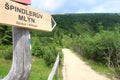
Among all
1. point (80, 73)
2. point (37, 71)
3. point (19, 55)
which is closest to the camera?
point (19, 55)

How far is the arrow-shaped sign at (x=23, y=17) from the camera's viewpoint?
3.08 metres

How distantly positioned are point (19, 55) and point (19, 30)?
284 millimetres

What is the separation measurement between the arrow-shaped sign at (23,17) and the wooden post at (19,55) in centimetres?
11

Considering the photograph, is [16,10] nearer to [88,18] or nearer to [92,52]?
[92,52]

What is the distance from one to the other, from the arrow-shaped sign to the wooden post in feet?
0.34

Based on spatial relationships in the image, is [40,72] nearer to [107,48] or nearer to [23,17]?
[107,48]

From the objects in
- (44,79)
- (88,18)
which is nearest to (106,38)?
(44,79)

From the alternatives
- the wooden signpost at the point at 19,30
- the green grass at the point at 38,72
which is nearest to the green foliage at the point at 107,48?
the green grass at the point at 38,72

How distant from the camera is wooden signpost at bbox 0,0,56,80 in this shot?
3133 mm

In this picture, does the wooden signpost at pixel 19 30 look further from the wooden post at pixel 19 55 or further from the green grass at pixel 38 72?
the green grass at pixel 38 72

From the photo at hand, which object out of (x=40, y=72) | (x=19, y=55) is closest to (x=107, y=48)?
(x=40, y=72)

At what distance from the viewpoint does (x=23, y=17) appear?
3.38 meters

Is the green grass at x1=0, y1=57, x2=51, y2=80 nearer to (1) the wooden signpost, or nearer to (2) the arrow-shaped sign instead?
(2) the arrow-shaped sign

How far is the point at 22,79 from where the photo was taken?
Answer: 11.0ft
